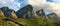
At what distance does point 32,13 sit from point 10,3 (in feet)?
2.66

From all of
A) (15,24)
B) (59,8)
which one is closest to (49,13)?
(59,8)

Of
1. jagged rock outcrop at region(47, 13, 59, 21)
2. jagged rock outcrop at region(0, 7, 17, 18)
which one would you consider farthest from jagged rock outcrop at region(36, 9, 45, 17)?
jagged rock outcrop at region(0, 7, 17, 18)

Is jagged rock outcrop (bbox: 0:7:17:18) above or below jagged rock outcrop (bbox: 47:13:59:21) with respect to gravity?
above

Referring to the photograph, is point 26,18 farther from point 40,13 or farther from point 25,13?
point 40,13

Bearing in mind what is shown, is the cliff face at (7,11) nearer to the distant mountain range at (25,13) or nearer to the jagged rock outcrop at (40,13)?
the distant mountain range at (25,13)

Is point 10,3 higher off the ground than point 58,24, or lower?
higher

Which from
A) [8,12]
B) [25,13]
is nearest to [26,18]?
[25,13]

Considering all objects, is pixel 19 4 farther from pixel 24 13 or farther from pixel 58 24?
pixel 58 24

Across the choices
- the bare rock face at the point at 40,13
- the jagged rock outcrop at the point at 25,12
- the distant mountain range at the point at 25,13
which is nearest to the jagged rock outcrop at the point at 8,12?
the distant mountain range at the point at 25,13

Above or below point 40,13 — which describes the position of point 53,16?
below

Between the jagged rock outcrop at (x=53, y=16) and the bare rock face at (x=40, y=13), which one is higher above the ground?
the bare rock face at (x=40, y=13)

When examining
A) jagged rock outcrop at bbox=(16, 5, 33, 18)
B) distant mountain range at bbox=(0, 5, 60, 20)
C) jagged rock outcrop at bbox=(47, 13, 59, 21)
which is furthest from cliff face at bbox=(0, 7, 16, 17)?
jagged rock outcrop at bbox=(47, 13, 59, 21)

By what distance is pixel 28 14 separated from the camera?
20.5 ft

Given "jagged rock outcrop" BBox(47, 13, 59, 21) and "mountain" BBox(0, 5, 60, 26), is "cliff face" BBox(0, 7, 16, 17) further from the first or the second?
"jagged rock outcrop" BBox(47, 13, 59, 21)
